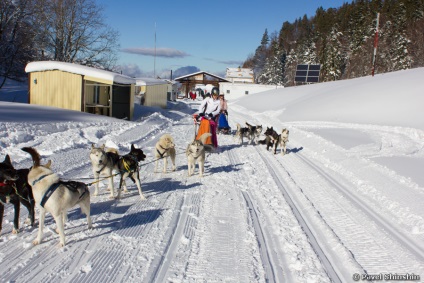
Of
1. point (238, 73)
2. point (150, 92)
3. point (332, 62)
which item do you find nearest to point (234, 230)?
point (150, 92)

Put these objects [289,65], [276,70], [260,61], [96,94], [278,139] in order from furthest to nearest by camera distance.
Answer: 1. [260,61]
2. [276,70]
3. [289,65]
4. [96,94]
5. [278,139]

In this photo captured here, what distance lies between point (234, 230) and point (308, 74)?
35563 millimetres

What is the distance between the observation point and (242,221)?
4.60 meters

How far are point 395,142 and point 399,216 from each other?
6.22 metres

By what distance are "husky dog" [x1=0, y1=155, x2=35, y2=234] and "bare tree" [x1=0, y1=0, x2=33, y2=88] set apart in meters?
23.3

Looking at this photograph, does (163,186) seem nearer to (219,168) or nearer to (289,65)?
(219,168)

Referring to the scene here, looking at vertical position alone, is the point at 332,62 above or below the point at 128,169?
above

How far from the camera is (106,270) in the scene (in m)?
3.23

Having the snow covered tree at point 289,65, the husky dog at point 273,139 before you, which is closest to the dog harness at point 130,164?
the husky dog at point 273,139

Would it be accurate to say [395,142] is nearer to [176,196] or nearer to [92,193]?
[176,196]

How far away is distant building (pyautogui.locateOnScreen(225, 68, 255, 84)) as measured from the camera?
2549 inches

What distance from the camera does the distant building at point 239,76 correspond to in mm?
64750

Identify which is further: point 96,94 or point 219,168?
point 96,94

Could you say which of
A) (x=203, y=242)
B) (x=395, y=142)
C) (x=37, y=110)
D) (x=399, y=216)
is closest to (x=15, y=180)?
(x=203, y=242)
